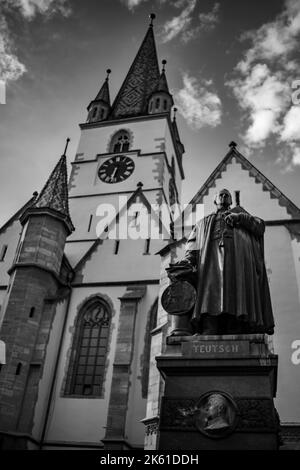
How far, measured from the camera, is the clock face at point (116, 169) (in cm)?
2766

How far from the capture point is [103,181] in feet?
91.0

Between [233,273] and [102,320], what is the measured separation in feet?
38.5

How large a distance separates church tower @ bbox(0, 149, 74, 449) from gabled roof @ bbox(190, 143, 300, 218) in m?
5.42

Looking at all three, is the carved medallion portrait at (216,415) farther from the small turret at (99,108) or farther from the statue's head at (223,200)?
the small turret at (99,108)

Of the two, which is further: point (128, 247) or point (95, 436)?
point (128, 247)

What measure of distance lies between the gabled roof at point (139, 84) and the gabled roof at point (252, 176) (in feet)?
51.4

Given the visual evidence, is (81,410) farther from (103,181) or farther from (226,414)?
(103,181)

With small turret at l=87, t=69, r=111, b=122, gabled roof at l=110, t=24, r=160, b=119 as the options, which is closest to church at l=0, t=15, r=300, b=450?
small turret at l=87, t=69, r=111, b=122

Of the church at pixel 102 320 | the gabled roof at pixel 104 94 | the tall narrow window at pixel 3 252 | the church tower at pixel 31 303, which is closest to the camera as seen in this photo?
the church at pixel 102 320

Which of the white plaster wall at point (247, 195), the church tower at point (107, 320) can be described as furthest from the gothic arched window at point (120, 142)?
the white plaster wall at point (247, 195)

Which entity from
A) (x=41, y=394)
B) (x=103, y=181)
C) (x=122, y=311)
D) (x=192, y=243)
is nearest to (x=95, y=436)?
(x=41, y=394)

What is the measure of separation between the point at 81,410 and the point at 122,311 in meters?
3.46

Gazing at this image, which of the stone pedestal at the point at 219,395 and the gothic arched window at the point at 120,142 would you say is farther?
the gothic arched window at the point at 120,142

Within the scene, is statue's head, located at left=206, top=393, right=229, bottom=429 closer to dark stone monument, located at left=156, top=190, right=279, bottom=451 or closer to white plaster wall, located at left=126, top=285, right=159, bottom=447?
dark stone monument, located at left=156, top=190, right=279, bottom=451
